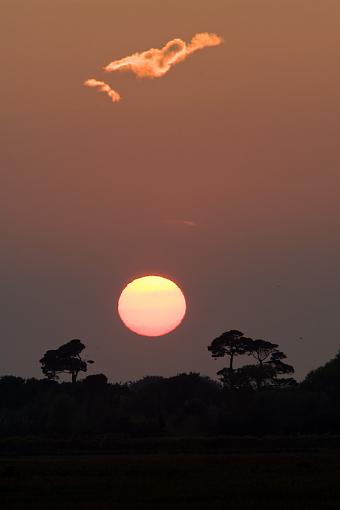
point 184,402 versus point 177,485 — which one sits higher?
point 184,402

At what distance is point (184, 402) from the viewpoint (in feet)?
488

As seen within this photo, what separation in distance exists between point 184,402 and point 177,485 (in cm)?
9774

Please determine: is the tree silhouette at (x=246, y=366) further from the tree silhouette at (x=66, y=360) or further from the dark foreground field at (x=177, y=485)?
the dark foreground field at (x=177, y=485)

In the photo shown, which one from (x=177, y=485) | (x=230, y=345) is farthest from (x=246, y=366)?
(x=177, y=485)

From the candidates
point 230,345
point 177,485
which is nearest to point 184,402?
point 230,345

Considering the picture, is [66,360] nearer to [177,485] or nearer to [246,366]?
[246,366]

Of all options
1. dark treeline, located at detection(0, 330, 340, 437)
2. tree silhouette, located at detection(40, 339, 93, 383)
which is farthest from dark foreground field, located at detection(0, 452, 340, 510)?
tree silhouette, located at detection(40, 339, 93, 383)

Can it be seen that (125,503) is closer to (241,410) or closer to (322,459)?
(322,459)

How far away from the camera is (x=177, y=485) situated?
51531 mm

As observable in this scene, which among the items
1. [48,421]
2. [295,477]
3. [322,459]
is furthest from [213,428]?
[295,477]

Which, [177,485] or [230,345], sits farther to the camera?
[230,345]

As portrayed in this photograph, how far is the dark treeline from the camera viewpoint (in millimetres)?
113750

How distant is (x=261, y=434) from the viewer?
10869 centimetres

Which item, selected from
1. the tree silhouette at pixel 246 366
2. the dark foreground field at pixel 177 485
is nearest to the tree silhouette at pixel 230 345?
the tree silhouette at pixel 246 366
